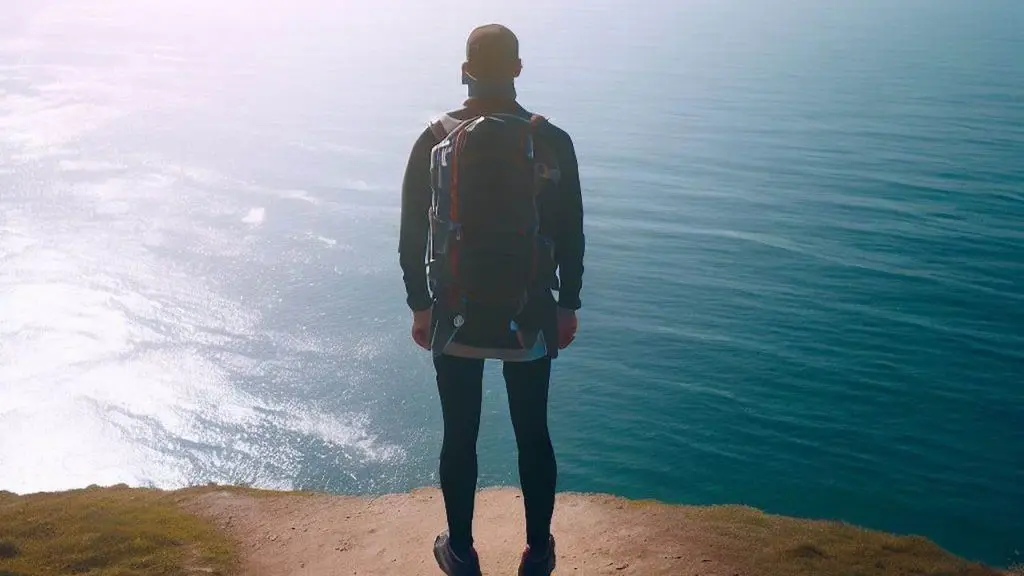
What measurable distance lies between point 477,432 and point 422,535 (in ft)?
14.0

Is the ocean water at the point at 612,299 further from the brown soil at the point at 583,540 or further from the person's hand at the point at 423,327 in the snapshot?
the person's hand at the point at 423,327

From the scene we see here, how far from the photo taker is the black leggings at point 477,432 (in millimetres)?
5883

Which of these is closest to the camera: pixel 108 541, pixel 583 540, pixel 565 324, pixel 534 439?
pixel 565 324

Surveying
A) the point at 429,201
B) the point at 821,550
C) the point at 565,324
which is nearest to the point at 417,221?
the point at 429,201

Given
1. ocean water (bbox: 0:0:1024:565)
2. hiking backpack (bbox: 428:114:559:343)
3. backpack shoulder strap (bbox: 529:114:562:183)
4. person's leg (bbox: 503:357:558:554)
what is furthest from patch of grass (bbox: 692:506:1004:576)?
ocean water (bbox: 0:0:1024:565)

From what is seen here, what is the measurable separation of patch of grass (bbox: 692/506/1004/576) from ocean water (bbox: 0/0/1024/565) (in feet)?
65.3

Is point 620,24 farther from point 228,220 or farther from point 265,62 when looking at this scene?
point 228,220

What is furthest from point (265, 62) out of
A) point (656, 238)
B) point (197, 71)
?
point (656, 238)

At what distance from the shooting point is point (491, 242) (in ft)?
17.8

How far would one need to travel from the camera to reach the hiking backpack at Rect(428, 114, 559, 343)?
17.6ft

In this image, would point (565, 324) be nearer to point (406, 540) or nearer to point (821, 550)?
Answer: point (406, 540)

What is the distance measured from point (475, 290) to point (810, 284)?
41422mm

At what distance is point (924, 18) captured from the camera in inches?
5955

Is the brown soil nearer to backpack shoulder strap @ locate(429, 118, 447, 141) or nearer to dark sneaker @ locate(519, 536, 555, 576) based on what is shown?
dark sneaker @ locate(519, 536, 555, 576)
